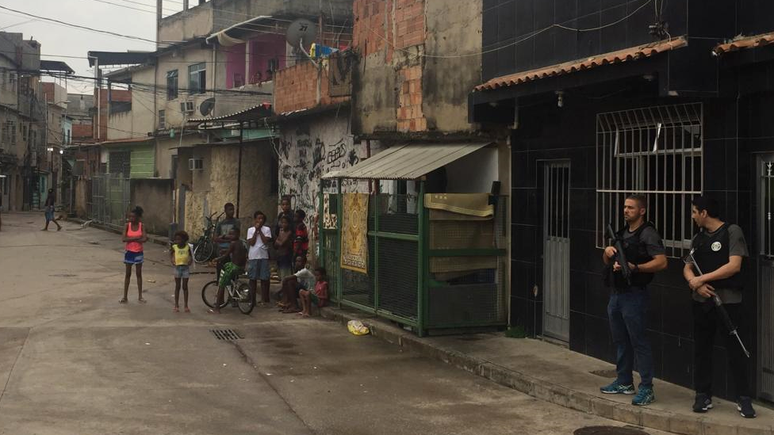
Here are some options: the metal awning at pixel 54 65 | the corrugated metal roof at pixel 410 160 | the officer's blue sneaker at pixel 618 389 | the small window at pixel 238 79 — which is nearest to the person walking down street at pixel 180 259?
the corrugated metal roof at pixel 410 160

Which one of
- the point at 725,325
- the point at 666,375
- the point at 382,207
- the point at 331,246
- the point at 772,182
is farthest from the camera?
the point at 331,246

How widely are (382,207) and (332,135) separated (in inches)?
207

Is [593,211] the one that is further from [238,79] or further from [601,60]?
[238,79]

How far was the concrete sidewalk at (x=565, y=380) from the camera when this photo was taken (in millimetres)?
6918

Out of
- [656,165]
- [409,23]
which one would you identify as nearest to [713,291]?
[656,165]

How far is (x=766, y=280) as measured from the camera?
24.2ft

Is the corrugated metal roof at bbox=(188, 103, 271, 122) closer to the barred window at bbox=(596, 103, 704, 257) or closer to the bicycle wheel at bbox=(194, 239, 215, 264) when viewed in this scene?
the bicycle wheel at bbox=(194, 239, 215, 264)

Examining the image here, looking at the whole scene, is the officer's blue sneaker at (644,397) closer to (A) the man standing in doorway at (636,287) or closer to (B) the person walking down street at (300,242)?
(A) the man standing in doorway at (636,287)

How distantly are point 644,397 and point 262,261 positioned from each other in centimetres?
828

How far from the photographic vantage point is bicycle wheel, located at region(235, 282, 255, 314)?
13672 mm

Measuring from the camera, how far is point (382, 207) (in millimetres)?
12219

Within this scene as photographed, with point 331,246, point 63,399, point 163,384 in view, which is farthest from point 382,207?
point 63,399

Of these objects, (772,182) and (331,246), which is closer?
(772,182)

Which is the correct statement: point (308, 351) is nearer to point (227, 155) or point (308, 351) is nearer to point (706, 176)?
point (706, 176)
